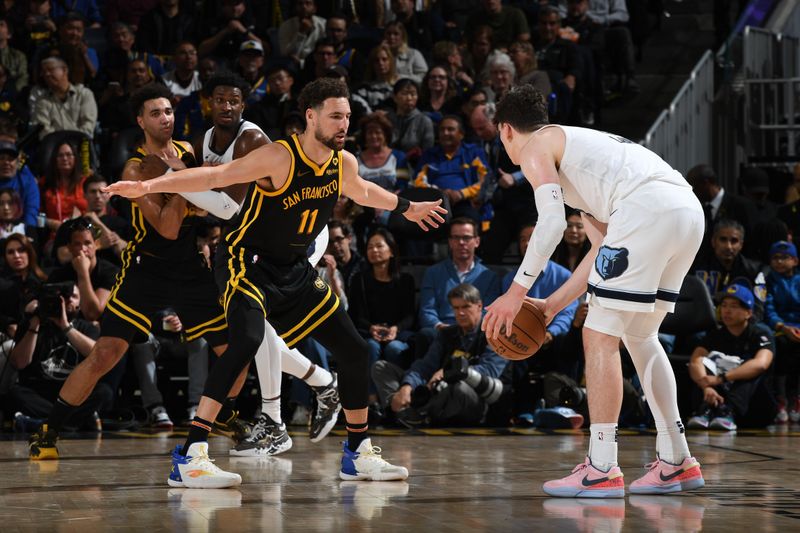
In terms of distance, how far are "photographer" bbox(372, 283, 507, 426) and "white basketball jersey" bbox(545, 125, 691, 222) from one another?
349cm

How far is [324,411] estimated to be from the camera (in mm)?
6965

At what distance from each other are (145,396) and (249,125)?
A: 2699 mm

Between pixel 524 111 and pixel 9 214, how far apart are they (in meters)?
5.86

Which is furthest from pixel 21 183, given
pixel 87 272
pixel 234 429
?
pixel 234 429


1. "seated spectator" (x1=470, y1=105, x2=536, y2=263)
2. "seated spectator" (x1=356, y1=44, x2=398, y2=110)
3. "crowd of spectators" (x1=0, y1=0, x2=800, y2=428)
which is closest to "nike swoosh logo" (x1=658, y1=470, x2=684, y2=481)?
"crowd of spectators" (x1=0, y1=0, x2=800, y2=428)

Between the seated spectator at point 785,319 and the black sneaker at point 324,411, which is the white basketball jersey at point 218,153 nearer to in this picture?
the black sneaker at point 324,411

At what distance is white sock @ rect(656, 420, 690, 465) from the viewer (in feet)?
16.9

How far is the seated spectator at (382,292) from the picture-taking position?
9383mm

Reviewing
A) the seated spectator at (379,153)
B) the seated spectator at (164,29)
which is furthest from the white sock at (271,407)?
the seated spectator at (164,29)

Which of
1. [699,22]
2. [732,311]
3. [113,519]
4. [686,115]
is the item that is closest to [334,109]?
[113,519]

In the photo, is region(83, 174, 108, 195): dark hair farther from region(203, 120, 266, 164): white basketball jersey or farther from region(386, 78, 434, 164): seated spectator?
region(203, 120, 266, 164): white basketball jersey

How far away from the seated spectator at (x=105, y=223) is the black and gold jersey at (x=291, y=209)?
3685 millimetres

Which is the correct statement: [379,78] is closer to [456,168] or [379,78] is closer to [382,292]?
[456,168]

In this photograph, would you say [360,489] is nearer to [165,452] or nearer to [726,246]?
[165,452]
